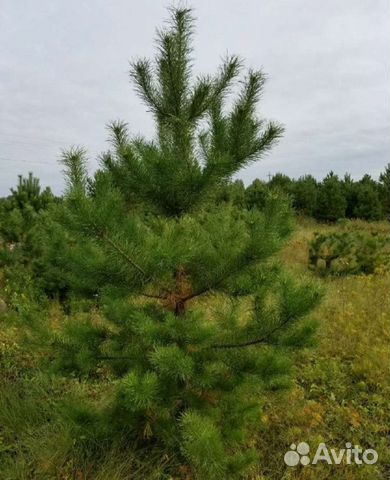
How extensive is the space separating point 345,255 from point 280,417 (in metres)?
6.28

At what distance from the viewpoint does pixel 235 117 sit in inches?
122

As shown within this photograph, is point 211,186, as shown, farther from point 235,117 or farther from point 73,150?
point 73,150

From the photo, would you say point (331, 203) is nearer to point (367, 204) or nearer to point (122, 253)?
point (367, 204)

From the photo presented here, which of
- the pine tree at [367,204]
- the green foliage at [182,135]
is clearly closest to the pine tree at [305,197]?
the pine tree at [367,204]

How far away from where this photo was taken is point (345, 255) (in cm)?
963

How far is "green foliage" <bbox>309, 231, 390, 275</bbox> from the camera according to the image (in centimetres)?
Answer: 947

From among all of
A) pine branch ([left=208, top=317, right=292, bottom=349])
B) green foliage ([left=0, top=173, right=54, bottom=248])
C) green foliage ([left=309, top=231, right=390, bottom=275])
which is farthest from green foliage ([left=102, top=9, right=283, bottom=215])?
green foliage ([left=309, top=231, right=390, bottom=275])

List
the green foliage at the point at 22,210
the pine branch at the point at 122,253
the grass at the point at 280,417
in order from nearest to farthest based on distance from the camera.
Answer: the pine branch at the point at 122,253 < the grass at the point at 280,417 < the green foliage at the point at 22,210

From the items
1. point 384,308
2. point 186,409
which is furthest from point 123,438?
point 384,308

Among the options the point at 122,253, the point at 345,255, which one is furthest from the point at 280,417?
the point at 345,255

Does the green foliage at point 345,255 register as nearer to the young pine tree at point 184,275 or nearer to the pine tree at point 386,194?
the young pine tree at point 184,275

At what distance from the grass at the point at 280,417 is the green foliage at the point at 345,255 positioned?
3.31 metres

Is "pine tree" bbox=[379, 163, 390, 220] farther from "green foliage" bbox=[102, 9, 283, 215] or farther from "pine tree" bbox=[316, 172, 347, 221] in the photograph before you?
"green foliage" bbox=[102, 9, 283, 215]

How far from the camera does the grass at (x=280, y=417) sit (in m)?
→ 3.23
